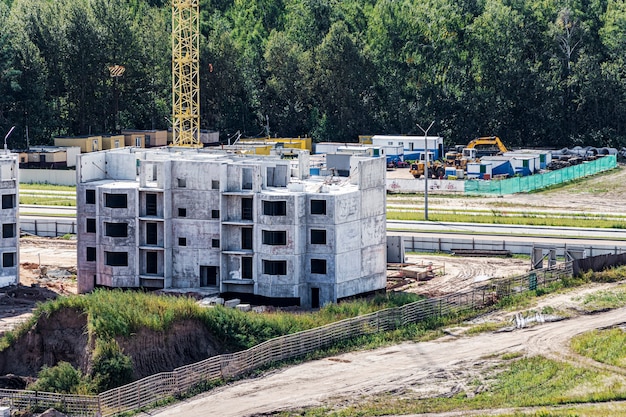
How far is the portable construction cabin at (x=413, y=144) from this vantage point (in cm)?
16362

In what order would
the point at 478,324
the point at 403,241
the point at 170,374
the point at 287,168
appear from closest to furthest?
1. the point at 170,374
2. the point at 478,324
3. the point at 287,168
4. the point at 403,241

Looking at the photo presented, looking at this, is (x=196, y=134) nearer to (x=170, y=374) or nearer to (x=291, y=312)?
(x=291, y=312)

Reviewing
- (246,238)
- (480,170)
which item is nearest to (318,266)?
(246,238)

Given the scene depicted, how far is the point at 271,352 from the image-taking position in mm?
72750

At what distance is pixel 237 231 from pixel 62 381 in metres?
22.2

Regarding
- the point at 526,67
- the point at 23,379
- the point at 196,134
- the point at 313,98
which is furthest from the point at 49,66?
the point at 23,379

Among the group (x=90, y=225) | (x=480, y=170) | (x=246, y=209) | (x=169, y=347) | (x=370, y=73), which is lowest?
(x=169, y=347)

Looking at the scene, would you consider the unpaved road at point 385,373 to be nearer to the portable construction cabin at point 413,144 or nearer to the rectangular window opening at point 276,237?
the rectangular window opening at point 276,237

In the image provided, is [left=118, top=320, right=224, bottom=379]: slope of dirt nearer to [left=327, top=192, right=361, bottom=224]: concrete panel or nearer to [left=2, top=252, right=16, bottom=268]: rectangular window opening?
[left=327, top=192, right=361, bottom=224]: concrete panel

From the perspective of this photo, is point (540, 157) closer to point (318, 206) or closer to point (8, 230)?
point (318, 206)

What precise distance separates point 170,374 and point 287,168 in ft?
80.2

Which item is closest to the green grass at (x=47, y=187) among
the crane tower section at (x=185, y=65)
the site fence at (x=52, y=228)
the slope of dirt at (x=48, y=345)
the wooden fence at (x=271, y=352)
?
Result: the crane tower section at (x=185, y=65)

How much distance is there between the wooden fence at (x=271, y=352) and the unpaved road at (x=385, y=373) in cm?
109

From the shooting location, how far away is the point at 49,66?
171m
